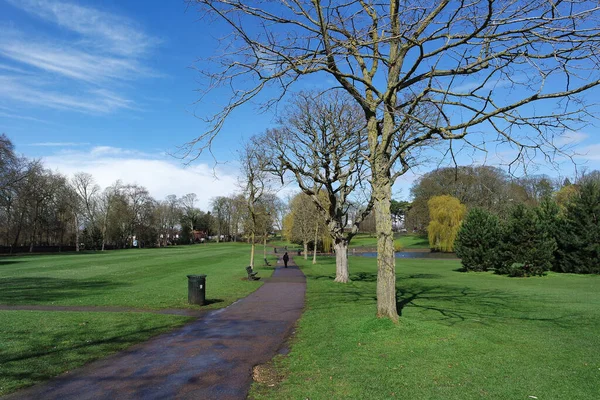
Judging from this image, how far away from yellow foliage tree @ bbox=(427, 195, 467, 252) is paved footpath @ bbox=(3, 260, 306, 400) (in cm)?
5055

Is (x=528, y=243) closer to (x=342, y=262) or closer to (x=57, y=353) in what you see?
(x=342, y=262)

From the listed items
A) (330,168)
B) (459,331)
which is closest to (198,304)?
(459,331)

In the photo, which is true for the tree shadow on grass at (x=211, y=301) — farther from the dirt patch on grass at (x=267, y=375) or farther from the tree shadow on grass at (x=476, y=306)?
the dirt patch on grass at (x=267, y=375)

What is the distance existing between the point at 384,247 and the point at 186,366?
178 inches

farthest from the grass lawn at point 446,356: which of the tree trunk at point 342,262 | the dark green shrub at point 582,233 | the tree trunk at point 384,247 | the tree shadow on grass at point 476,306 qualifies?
the dark green shrub at point 582,233

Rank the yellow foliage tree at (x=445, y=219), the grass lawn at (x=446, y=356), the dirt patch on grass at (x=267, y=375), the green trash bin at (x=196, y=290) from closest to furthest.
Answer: the grass lawn at (x=446, y=356) → the dirt patch on grass at (x=267, y=375) → the green trash bin at (x=196, y=290) → the yellow foliage tree at (x=445, y=219)

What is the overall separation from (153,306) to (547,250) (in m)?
23.4

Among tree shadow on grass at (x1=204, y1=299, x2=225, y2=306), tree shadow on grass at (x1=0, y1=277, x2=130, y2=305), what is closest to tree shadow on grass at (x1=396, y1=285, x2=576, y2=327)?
tree shadow on grass at (x1=204, y1=299, x2=225, y2=306)

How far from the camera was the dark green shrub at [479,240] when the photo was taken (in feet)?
94.5

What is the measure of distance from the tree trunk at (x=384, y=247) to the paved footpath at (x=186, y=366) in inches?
94.4

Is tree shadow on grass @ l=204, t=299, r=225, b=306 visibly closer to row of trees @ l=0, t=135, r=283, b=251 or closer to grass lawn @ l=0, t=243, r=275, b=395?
grass lawn @ l=0, t=243, r=275, b=395

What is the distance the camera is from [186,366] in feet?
21.1

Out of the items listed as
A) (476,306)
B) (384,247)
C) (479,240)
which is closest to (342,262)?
(476,306)

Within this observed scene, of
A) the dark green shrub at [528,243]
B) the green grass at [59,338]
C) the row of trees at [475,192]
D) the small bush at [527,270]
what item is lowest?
the small bush at [527,270]
